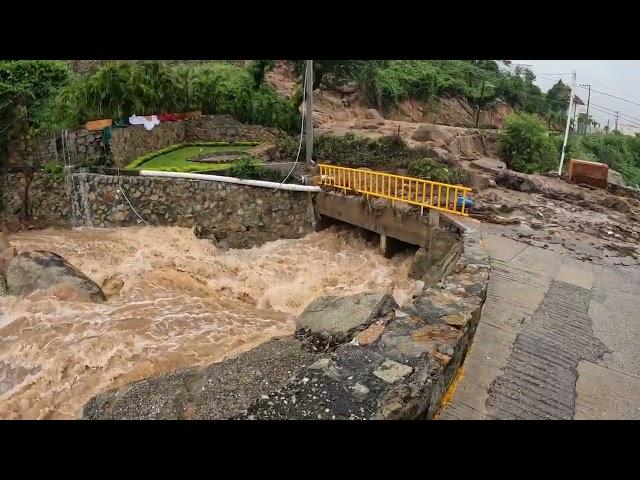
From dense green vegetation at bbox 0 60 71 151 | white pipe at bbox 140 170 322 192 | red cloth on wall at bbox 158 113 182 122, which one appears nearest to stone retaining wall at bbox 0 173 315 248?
white pipe at bbox 140 170 322 192

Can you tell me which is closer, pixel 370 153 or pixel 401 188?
pixel 401 188

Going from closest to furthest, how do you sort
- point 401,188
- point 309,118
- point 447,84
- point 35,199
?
1. point 401,188
2. point 35,199
3. point 309,118
4. point 447,84

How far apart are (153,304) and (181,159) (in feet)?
22.2

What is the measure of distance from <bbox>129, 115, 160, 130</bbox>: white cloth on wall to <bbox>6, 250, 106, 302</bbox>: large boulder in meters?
6.40

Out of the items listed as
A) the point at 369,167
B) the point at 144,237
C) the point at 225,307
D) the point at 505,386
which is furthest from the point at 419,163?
the point at 505,386

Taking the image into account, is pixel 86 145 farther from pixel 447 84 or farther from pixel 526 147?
pixel 447 84

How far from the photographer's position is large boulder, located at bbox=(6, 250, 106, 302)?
8.52 m

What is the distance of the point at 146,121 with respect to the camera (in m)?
14.4

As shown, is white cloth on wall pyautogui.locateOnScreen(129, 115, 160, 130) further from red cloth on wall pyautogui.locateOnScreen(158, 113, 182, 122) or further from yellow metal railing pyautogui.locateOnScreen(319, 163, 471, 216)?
yellow metal railing pyautogui.locateOnScreen(319, 163, 471, 216)

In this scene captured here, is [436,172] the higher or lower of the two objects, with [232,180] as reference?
higher

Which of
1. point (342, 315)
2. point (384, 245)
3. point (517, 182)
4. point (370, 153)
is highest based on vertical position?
point (370, 153)

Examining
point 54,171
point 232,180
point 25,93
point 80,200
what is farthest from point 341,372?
point 25,93

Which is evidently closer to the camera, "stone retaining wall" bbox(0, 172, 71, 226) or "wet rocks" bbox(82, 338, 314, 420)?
"wet rocks" bbox(82, 338, 314, 420)

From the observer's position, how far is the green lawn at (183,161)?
13.0 metres
